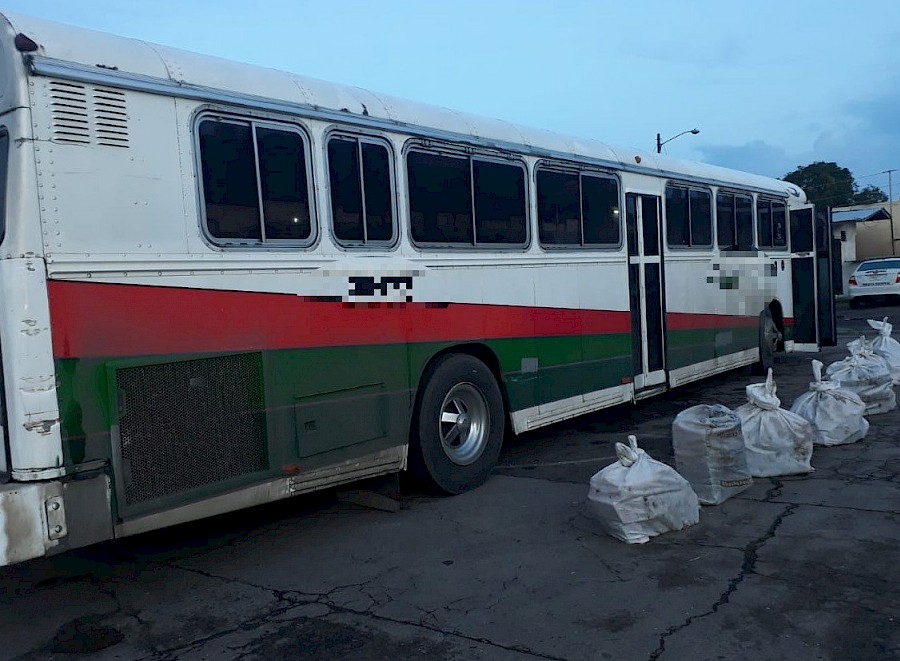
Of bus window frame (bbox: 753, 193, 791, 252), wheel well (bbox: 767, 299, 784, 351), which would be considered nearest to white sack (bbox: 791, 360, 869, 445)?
bus window frame (bbox: 753, 193, 791, 252)

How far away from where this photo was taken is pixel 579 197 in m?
8.23

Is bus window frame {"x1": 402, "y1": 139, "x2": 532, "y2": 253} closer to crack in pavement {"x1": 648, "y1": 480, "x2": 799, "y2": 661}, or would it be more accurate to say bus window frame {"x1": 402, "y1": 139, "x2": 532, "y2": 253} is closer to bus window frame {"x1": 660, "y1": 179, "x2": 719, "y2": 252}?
bus window frame {"x1": 660, "y1": 179, "x2": 719, "y2": 252}

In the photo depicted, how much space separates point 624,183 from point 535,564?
500 cm

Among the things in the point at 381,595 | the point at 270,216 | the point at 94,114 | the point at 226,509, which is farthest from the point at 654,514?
the point at 94,114

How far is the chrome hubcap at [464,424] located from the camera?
6750 millimetres

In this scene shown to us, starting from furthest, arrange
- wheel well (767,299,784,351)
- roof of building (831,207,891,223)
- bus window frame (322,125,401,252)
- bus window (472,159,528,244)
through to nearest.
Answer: roof of building (831,207,891,223)
wheel well (767,299,784,351)
bus window (472,159,528,244)
bus window frame (322,125,401,252)

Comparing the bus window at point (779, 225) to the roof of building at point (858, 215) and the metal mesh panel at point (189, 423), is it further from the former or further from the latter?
the roof of building at point (858, 215)

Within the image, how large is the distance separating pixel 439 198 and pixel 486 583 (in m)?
3.06

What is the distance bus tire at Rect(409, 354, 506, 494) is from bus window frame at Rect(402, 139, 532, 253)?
901 millimetres

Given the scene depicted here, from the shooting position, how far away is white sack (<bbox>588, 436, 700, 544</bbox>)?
5344mm

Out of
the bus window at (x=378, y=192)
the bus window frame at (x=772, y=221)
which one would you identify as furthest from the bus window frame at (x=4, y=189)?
the bus window frame at (x=772, y=221)

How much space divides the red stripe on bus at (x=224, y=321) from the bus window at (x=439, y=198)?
575mm

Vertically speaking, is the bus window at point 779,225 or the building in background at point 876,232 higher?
the building in background at point 876,232

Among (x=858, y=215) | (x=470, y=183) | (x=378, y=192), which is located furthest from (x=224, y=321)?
(x=858, y=215)
